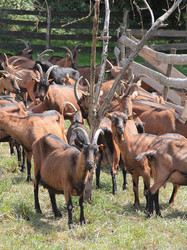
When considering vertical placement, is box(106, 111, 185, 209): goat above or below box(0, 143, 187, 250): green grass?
above

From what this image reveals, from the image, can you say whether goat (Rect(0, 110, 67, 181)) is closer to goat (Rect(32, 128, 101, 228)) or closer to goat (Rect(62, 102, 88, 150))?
goat (Rect(62, 102, 88, 150))

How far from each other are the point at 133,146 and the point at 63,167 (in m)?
1.28

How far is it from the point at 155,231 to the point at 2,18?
1590 centimetres

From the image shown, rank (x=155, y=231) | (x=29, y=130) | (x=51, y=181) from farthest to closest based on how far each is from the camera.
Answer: (x=29, y=130) < (x=51, y=181) < (x=155, y=231)

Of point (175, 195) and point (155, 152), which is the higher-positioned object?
point (155, 152)

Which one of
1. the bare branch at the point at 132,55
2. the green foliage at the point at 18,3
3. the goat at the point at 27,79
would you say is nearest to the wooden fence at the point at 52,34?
the green foliage at the point at 18,3

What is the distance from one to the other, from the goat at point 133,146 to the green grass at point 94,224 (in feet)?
1.57

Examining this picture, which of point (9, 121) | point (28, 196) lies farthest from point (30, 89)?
point (28, 196)

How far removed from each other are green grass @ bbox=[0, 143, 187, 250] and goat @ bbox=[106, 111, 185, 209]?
1.57 ft

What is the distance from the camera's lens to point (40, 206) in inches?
239

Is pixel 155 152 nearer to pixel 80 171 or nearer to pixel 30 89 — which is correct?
pixel 80 171

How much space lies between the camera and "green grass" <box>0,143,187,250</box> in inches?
193

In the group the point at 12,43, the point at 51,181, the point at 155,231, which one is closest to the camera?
the point at 155,231

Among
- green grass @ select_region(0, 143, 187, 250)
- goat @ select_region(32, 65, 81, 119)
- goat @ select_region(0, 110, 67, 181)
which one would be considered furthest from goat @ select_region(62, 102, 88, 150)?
goat @ select_region(32, 65, 81, 119)
